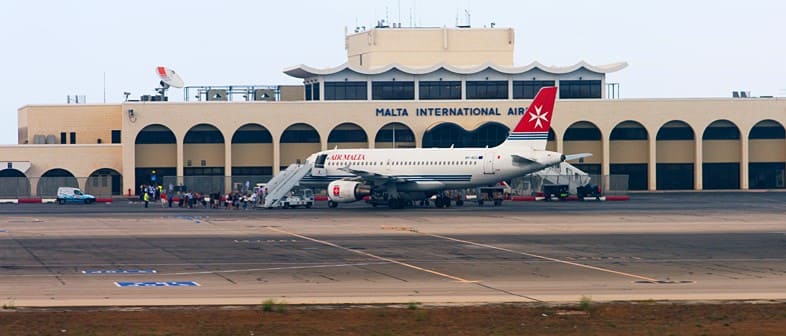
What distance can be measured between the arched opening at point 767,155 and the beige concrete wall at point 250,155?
140 feet

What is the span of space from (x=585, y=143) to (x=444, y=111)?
12761mm

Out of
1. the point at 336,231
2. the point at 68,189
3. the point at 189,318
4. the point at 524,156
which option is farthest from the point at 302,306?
the point at 68,189

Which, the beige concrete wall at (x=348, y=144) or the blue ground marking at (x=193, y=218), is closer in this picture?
the blue ground marking at (x=193, y=218)

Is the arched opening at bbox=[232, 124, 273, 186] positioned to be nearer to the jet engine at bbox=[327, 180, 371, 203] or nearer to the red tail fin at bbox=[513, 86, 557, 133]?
the jet engine at bbox=[327, 180, 371, 203]

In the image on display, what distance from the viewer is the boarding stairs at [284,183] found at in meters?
80.5

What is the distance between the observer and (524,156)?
7362cm

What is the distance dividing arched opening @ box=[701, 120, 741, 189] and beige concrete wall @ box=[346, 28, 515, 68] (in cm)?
1919

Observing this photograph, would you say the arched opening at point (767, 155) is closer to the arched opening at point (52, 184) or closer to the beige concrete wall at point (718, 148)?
the beige concrete wall at point (718, 148)

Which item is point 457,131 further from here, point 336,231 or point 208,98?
point 336,231

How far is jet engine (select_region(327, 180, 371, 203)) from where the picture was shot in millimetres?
76500

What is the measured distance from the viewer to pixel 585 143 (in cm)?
10700

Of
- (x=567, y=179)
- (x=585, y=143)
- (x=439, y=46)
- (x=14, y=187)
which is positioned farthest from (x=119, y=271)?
(x=439, y=46)

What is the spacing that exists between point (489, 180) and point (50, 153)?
4720 cm

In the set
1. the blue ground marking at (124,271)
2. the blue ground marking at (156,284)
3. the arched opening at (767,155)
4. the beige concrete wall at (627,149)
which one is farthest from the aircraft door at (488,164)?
the blue ground marking at (156,284)
